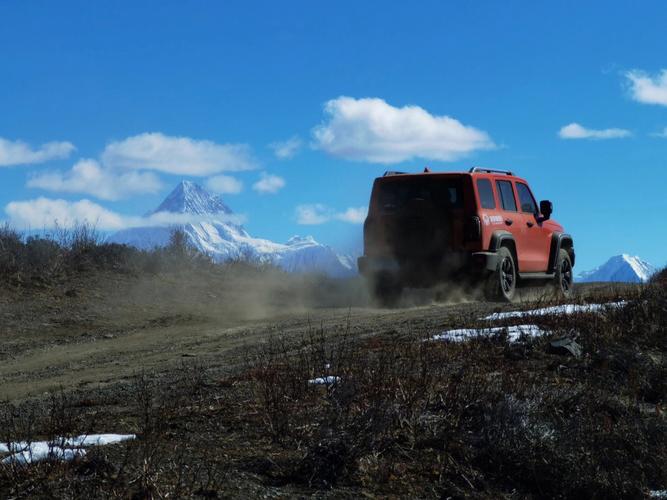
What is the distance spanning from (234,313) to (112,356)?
4.99m

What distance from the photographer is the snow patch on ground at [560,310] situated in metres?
10.2

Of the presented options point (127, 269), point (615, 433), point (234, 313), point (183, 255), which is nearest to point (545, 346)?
point (615, 433)

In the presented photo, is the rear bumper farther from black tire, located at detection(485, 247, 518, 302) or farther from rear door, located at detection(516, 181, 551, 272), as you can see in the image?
rear door, located at detection(516, 181, 551, 272)

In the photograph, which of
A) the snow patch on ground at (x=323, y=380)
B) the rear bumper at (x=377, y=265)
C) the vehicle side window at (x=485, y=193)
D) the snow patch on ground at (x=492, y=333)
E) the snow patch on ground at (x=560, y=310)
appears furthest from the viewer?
the rear bumper at (x=377, y=265)

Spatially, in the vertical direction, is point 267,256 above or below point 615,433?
above

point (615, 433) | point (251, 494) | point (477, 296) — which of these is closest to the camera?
point (251, 494)

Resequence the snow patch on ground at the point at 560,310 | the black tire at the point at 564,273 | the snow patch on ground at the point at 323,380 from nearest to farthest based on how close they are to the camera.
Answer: the snow patch on ground at the point at 323,380 → the snow patch on ground at the point at 560,310 → the black tire at the point at 564,273

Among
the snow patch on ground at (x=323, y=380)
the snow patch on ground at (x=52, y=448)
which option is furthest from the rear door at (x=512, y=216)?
the snow patch on ground at (x=52, y=448)

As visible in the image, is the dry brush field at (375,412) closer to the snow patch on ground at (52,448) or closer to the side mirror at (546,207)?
the snow patch on ground at (52,448)

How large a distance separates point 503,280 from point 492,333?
5.90 metres

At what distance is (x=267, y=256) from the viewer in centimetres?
2362

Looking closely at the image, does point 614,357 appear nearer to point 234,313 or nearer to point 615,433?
point 615,433

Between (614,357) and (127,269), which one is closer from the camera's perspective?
(614,357)

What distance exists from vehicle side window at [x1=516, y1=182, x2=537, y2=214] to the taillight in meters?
2.01
